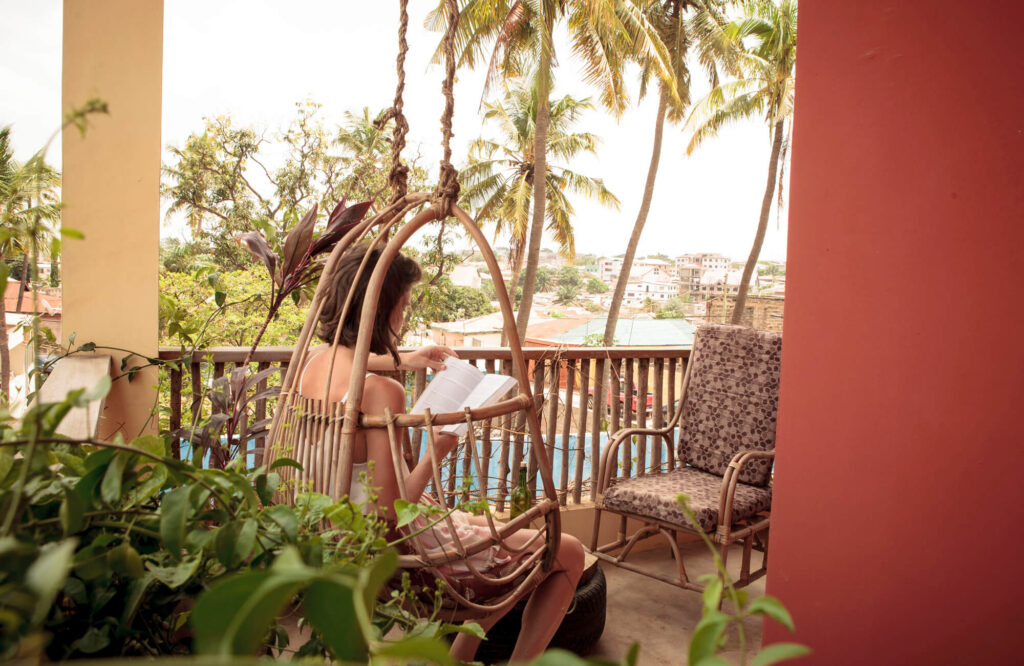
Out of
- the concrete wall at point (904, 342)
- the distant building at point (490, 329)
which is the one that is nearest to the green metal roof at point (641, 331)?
the distant building at point (490, 329)

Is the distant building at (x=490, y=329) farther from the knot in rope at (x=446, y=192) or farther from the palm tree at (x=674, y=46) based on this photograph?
the knot in rope at (x=446, y=192)

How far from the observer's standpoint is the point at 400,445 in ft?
4.66

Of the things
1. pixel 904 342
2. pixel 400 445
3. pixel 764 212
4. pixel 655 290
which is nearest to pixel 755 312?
pixel 764 212

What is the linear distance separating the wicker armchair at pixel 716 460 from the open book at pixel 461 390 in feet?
4.40

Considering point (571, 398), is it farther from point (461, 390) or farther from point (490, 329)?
point (490, 329)

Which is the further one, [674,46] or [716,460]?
[674,46]

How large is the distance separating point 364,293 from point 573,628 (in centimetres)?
129

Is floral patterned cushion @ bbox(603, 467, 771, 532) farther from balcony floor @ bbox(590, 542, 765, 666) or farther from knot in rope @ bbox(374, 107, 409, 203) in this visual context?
knot in rope @ bbox(374, 107, 409, 203)

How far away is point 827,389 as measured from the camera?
1292 millimetres

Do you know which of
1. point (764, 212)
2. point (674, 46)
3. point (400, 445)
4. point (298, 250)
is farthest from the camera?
point (674, 46)

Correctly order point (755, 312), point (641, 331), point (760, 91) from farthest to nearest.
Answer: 1. point (641, 331)
2. point (755, 312)
3. point (760, 91)

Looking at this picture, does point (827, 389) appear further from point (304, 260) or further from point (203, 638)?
point (304, 260)

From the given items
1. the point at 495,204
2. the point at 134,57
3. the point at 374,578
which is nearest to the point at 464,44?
the point at 495,204

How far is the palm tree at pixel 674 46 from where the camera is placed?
17.4 meters
